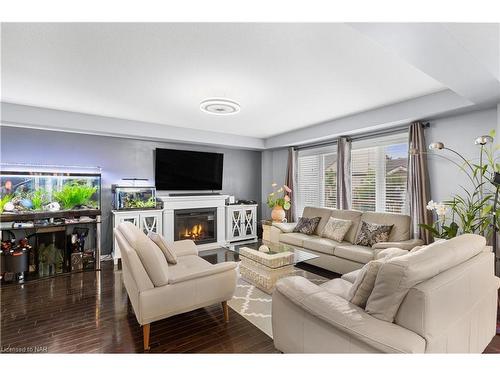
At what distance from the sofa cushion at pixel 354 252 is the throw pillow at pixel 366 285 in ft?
6.19

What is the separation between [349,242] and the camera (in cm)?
397

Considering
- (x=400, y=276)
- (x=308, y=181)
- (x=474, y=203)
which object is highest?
(x=308, y=181)

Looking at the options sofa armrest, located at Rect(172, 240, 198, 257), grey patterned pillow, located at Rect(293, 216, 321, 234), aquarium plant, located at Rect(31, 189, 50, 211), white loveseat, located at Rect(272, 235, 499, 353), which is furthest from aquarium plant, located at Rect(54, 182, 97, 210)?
white loveseat, located at Rect(272, 235, 499, 353)

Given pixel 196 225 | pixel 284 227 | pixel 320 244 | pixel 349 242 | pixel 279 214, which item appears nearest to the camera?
pixel 320 244

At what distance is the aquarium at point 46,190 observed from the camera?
3662mm

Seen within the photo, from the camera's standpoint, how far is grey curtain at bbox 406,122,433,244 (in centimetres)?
357

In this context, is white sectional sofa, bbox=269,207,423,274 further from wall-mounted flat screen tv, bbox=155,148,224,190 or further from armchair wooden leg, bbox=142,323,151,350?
armchair wooden leg, bbox=142,323,151,350

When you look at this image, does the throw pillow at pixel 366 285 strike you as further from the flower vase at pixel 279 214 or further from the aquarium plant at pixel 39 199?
the aquarium plant at pixel 39 199

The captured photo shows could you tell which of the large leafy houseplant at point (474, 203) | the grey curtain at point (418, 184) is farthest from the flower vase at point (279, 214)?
the large leafy houseplant at point (474, 203)

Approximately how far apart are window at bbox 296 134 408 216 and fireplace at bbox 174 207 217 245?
2188mm

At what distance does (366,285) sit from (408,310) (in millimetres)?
260

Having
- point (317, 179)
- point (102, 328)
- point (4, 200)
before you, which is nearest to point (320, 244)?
point (317, 179)

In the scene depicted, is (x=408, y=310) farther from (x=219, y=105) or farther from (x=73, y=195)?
(x=73, y=195)
